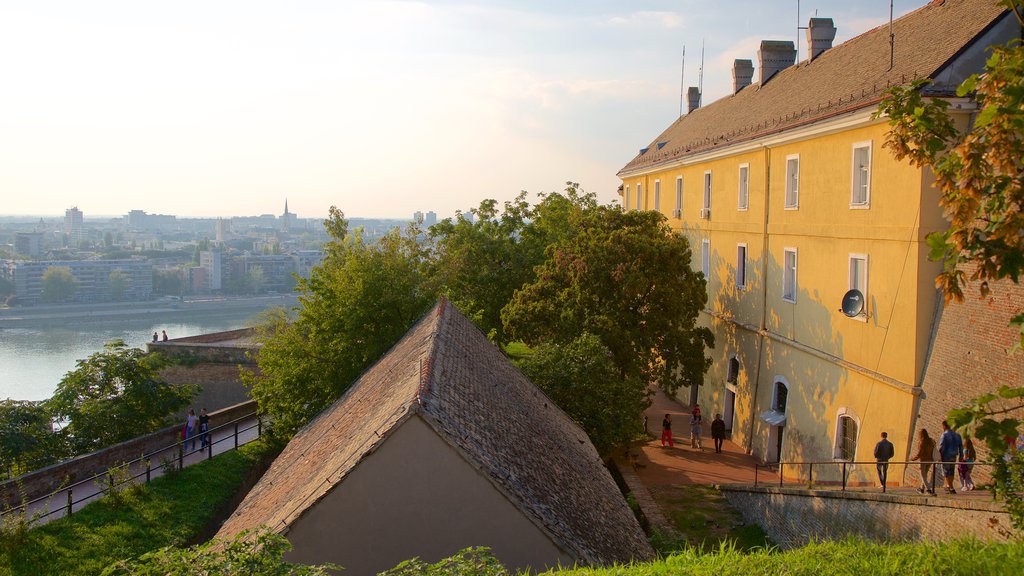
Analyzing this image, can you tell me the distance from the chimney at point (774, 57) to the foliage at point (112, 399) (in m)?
25.1

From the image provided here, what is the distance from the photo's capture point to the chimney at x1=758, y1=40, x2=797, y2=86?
104 feet

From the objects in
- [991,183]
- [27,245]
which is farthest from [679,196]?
[27,245]

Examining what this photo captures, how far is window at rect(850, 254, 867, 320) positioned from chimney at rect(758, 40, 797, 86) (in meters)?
14.6

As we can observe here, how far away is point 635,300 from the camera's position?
85.3ft

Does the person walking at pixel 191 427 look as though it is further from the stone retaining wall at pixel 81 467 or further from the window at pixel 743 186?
the window at pixel 743 186

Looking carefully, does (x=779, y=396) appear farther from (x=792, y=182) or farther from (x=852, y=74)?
(x=852, y=74)

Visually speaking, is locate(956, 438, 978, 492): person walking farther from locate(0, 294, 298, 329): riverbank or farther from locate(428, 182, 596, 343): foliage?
locate(0, 294, 298, 329): riverbank

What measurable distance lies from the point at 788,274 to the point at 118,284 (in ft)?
312

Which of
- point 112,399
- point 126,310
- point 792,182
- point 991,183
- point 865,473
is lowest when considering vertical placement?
point 126,310

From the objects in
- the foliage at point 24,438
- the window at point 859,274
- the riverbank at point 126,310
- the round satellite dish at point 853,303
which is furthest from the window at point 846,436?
the riverbank at point 126,310

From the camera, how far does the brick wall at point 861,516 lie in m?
11.7

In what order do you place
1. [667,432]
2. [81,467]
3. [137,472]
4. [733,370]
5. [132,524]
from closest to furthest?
1. [132,524]
2. [81,467]
3. [137,472]
4. [667,432]
5. [733,370]

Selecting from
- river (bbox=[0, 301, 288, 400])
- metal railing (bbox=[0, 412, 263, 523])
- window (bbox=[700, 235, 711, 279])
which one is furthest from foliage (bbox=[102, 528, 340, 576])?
river (bbox=[0, 301, 288, 400])

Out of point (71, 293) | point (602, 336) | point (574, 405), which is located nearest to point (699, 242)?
point (602, 336)
